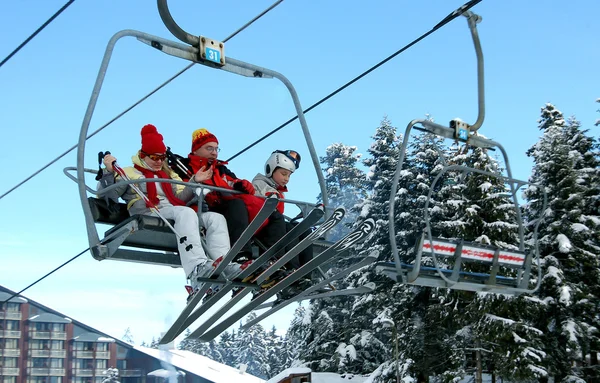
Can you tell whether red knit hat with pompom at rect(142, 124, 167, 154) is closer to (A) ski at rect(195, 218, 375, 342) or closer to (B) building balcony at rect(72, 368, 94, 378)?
(A) ski at rect(195, 218, 375, 342)

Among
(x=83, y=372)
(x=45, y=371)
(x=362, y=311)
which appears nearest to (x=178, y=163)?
(x=362, y=311)

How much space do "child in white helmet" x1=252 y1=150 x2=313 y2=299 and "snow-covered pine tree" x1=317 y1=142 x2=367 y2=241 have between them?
28126mm

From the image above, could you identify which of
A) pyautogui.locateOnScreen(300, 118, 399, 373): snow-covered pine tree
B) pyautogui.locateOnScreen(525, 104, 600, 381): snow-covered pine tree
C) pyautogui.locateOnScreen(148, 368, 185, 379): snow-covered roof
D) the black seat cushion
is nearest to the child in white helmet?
the black seat cushion

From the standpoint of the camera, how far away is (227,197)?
645cm

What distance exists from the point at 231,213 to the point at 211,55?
136 cm

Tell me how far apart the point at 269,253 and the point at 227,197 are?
77 centimetres

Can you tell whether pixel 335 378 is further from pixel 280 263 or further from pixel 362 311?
pixel 280 263

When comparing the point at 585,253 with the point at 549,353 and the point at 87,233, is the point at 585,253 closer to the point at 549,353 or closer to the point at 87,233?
the point at 549,353

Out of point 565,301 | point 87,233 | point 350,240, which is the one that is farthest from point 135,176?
point 565,301

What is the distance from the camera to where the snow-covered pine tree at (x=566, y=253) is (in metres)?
27.1

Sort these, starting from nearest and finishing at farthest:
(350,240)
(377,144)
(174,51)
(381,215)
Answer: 1. (174,51)
2. (350,240)
3. (381,215)
4. (377,144)

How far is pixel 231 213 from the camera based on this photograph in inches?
250

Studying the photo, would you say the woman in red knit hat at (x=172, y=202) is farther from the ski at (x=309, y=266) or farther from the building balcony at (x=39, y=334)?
the building balcony at (x=39, y=334)

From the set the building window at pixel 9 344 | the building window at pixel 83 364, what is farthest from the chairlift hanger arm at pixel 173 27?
the building window at pixel 83 364
